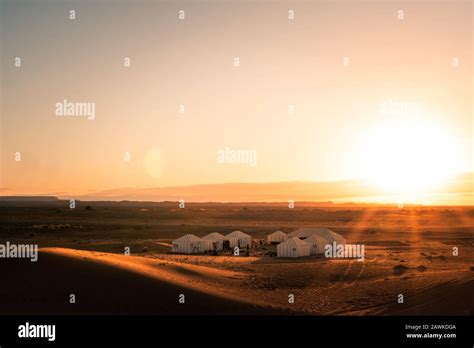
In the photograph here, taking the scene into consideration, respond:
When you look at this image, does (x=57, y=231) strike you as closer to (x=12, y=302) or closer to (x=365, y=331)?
(x=12, y=302)

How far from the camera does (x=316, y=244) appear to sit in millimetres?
53406

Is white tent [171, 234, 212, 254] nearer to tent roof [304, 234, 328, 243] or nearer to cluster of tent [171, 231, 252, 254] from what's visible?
cluster of tent [171, 231, 252, 254]

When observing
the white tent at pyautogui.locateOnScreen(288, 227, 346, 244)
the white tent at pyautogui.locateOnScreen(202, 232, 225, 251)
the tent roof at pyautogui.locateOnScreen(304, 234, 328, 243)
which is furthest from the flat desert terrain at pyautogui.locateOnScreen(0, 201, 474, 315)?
the white tent at pyautogui.locateOnScreen(202, 232, 225, 251)

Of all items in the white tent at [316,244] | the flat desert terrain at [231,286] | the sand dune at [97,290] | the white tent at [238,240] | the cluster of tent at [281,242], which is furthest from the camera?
the white tent at [238,240]

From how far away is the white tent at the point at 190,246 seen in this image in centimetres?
5591

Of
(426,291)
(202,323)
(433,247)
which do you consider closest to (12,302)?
(202,323)

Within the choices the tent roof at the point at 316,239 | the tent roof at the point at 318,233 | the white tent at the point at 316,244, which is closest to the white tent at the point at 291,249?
the white tent at the point at 316,244

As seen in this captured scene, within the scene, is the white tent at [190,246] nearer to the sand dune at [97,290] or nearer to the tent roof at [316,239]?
the tent roof at [316,239]

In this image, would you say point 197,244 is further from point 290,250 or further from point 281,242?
point 290,250

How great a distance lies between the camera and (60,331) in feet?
55.5

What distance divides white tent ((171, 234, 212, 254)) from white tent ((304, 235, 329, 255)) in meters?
11.7

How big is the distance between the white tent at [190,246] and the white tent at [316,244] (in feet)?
38.5

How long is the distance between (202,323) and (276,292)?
14133 mm

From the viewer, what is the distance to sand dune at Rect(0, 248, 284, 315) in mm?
22719
